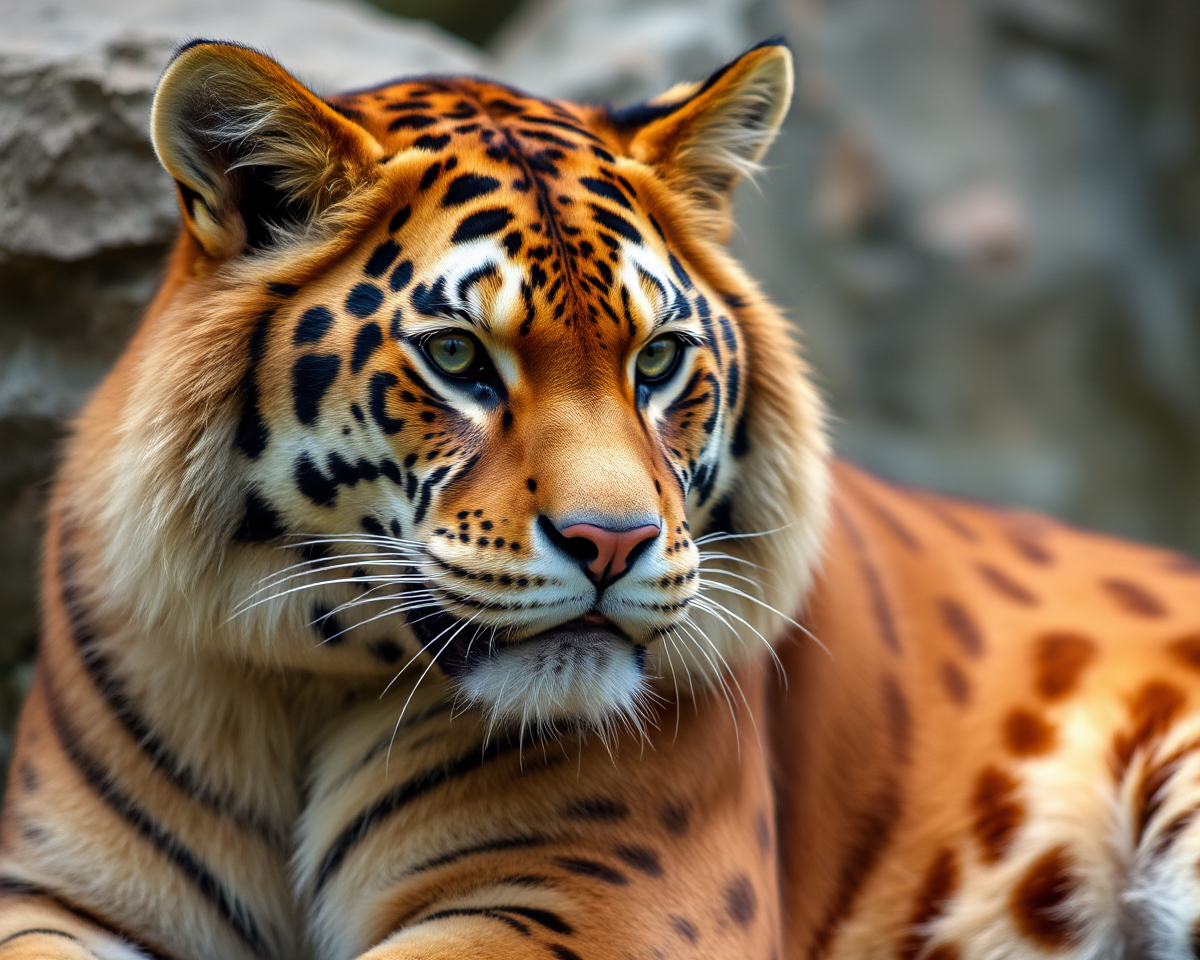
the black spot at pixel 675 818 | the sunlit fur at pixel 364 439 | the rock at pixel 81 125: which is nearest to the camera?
the sunlit fur at pixel 364 439

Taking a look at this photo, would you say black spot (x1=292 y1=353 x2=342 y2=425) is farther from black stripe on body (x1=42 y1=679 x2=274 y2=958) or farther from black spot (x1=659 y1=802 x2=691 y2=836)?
black spot (x1=659 y1=802 x2=691 y2=836)

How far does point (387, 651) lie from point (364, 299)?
68 cm

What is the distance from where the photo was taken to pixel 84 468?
2740mm

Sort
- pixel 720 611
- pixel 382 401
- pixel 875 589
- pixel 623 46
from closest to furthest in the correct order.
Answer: pixel 382 401
pixel 720 611
pixel 875 589
pixel 623 46

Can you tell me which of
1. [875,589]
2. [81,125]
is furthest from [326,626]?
[81,125]

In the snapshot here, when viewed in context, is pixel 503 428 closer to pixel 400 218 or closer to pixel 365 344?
pixel 365 344

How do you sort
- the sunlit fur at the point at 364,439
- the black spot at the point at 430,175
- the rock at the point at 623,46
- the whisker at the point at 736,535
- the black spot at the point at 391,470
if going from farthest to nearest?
the rock at the point at 623,46
the whisker at the point at 736,535
the black spot at the point at 430,175
the black spot at the point at 391,470
the sunlit fur at the point at 364,439

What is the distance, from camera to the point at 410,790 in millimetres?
2604

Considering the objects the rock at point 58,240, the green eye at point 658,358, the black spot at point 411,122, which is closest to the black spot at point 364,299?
the black spot at point 411,122

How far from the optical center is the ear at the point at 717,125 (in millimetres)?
2740

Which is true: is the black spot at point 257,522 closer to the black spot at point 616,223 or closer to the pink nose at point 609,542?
the pink nose at point 609,542

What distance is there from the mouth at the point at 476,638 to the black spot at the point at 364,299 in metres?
0.57

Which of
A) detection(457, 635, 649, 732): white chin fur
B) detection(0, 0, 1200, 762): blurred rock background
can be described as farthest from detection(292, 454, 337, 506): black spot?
detection(0, 0, 1200, 762): blurred rock background

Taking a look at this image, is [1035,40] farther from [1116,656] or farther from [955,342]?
[1116,656]
